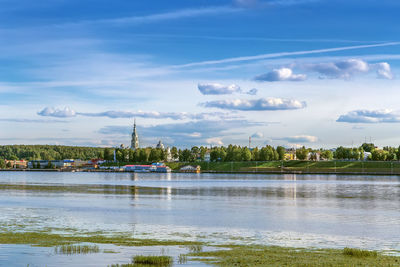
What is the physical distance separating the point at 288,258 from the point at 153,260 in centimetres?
771

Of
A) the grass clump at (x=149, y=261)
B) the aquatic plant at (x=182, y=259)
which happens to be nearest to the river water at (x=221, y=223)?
the aquatic plant at (x=182, y=259)

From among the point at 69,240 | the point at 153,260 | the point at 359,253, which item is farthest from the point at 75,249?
the point at 359,253

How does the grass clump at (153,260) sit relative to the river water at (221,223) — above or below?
Answer: above

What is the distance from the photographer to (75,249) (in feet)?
110

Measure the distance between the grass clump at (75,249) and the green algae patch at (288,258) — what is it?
6042 mm

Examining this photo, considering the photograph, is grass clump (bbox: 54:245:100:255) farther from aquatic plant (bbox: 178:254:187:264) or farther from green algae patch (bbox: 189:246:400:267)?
green algae patch (bbox: 189:246:400:267)

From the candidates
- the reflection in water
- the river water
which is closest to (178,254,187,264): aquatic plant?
the river water

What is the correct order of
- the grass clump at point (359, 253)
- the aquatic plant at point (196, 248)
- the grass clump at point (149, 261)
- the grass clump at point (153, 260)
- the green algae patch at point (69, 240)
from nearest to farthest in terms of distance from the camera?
the grass clump at point (149, 261), the grass clump at point (153, 260), the grass clump at point (359, 253), the aquatic plant at point (196, 248), the green algae patch at point (69, 240)

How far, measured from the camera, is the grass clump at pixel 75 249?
32750 mm

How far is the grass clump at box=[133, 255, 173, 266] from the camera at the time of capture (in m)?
29.1

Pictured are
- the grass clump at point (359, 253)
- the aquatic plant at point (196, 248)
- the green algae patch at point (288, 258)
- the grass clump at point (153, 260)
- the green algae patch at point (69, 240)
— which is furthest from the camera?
the green algae patch at point (69, 240)

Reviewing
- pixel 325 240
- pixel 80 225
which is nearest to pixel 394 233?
pixel 325 240

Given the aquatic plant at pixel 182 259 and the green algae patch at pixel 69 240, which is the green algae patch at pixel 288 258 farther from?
the green algae patch at pixel 69 240

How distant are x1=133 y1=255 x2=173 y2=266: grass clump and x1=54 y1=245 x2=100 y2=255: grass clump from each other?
4.38 metres
